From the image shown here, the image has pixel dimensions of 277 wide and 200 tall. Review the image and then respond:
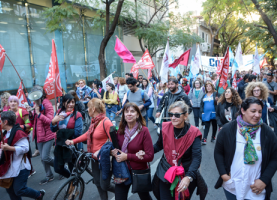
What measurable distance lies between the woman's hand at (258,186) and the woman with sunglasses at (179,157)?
1.55ft

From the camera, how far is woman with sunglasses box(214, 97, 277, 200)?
88.4 inches

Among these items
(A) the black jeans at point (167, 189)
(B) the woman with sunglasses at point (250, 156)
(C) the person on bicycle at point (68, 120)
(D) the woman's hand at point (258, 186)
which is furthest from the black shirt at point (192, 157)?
(C) the person on bicycle at point (68, 120)

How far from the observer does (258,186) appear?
7.28 ft

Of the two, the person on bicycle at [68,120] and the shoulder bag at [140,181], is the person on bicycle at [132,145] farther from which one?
the person on bicycle at [68,120]

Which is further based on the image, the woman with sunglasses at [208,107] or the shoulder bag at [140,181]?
the woman with sunglasses at [208,107]

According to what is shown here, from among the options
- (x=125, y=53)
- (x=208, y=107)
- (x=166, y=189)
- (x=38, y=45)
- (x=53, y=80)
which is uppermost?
(x=38, y=45)

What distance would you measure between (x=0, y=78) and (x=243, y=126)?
1276 cm

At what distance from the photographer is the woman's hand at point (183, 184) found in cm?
225

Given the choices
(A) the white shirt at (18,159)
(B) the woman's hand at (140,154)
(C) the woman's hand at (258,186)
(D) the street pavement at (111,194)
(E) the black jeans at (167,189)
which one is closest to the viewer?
(C) the woman's hand at (258,186)

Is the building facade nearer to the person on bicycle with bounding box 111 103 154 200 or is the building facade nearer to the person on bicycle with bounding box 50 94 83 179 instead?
the person on bicycle with bounding box 50 94 83 179

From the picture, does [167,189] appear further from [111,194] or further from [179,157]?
[111,194]

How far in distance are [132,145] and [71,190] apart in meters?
1.37

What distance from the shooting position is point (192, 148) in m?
2.45

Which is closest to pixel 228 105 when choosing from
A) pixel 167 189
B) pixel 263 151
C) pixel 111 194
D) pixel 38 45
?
pixel 263 151
